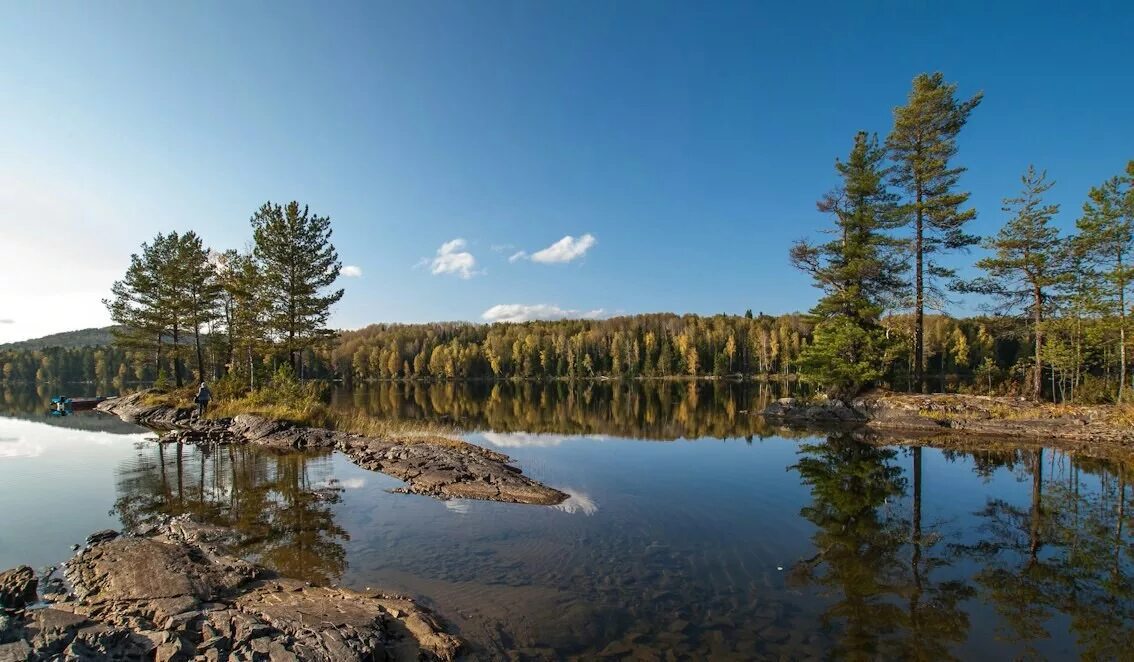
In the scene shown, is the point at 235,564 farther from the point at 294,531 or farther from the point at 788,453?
the point at 788,453

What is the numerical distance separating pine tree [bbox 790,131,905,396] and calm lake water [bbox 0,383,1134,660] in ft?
33.3

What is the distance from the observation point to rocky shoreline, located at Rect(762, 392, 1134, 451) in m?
21.4

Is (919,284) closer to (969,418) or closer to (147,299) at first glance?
(969,418)

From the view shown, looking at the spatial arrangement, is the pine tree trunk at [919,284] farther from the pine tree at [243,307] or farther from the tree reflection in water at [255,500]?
the pine tree at [243,307]

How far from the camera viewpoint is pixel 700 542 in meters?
10.3

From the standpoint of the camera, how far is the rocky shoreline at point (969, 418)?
21.4m

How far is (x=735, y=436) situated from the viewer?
25.3 meters

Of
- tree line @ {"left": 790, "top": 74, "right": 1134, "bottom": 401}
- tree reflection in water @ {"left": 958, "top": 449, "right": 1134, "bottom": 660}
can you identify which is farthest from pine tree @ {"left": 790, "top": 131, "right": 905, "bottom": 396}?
tree reflection in water @ {"left": 958, "top": 449, "right": 1134, "bottom": 660}

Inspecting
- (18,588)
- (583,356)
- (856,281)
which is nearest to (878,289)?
(856,281)

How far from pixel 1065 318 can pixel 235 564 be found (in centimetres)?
3469

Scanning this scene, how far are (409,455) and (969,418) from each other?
83.6ft

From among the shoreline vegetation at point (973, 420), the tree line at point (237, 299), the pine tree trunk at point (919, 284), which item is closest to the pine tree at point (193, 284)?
the tree line at point (237, 299)

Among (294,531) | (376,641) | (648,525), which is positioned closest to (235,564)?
(294,531)

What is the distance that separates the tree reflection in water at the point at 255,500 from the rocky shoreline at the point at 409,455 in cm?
163
